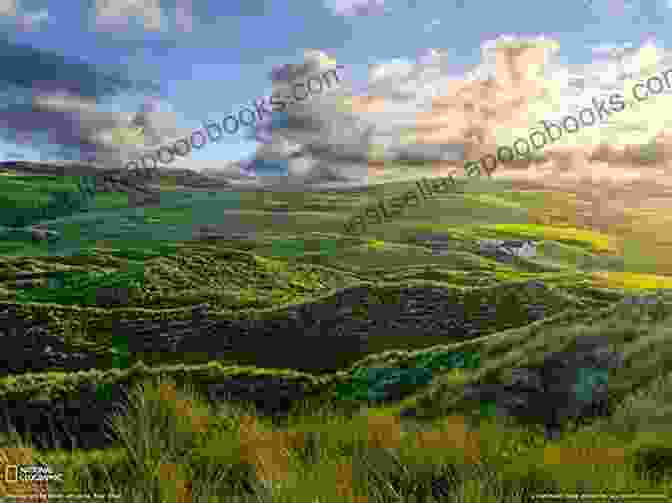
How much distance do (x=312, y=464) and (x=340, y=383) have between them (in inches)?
482

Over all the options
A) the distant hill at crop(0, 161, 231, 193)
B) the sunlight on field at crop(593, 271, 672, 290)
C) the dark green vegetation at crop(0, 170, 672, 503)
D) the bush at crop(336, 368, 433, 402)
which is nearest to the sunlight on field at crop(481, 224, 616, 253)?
the dark green vegetation at crop(0, 170, 672, 503)

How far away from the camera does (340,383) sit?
14.8m

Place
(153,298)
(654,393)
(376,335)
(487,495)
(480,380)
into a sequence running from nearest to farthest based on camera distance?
(487,495) → (654,393) → (480,380) → (376,335) → (153,298)

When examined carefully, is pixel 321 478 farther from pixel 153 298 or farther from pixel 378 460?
pixel 153 298

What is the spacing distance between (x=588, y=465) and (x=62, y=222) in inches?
2862

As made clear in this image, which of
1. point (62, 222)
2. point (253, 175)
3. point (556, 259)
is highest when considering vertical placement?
point (253, 175)

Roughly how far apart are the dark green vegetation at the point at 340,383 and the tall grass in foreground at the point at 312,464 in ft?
0.04

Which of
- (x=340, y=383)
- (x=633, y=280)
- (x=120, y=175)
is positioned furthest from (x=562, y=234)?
(x=120, y=175)

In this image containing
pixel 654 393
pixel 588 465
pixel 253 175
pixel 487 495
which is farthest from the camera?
pixel 253 175

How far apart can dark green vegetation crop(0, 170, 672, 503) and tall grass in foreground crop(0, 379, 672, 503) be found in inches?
Result: 0.5

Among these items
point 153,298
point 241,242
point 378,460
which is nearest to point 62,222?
point 241,242

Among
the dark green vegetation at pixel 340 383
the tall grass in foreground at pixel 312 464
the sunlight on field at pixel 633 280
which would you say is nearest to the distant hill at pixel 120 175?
the dark green vegetation at pixel 340 383

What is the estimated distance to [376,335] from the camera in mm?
23906

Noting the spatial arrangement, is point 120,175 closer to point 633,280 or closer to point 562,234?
point 562,234
